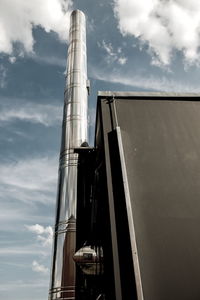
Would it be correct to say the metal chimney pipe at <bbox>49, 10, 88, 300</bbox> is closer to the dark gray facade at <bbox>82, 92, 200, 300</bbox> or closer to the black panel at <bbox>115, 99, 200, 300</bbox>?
the dark gray facade at <bbox>82, 92, 200, 300</bbox>

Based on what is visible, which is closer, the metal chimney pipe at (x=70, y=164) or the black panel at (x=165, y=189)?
the black panel at (x=165, y=189)

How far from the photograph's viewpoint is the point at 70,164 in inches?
367

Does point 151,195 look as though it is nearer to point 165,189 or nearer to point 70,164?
point 165,189

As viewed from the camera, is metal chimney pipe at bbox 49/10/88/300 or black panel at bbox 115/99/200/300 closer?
black panel at bbox 115/99/200/300

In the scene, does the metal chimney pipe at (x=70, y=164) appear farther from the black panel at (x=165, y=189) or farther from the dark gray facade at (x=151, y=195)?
the black panel at (x=165, y=189)

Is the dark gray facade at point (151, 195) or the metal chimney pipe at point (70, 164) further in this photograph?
the metal chimney pipe at point (70, 164)

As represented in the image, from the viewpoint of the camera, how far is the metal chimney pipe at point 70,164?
731 cm

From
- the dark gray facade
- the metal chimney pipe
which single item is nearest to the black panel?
the dark gray facade

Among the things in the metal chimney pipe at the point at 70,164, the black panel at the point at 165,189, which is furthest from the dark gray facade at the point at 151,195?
the metal chimney pipe at the point at 70,164

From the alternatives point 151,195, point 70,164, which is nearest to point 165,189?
point 151,195

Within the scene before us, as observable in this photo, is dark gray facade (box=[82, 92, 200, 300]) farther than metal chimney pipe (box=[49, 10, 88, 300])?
No

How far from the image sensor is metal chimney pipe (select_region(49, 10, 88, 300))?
7.31 meters

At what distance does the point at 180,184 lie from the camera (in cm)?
461

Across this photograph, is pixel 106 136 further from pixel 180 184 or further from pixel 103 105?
pixel 180 184
